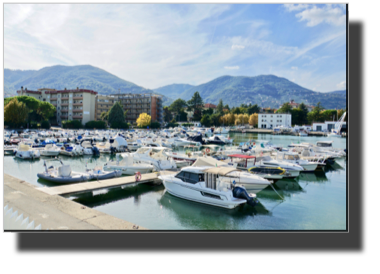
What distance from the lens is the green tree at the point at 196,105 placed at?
112 m

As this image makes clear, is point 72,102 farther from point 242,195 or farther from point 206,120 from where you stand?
point 242,195

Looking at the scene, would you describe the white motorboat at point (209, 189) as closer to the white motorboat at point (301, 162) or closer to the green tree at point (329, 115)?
the white motorboat at point (301, 162)

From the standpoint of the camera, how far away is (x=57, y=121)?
83250 millimetres

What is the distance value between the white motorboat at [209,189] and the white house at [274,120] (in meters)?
95.4

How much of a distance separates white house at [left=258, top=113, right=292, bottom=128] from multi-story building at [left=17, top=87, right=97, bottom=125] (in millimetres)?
68863

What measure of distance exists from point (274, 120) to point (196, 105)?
35023 mm

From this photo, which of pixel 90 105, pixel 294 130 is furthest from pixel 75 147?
pixel 294 130

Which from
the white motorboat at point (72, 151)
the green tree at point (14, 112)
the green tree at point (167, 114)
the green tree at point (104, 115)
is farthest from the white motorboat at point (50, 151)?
the green tree at point (167, 114)

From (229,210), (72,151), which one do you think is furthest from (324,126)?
(229,210)

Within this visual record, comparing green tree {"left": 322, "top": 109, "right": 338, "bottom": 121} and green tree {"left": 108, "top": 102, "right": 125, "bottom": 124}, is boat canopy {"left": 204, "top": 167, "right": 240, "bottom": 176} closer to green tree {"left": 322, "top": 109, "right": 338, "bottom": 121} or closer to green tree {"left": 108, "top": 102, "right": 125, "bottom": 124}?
green tree {"left": 108, "top": 102, "right": 125, "bottom": 124}

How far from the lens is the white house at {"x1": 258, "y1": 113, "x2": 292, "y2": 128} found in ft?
335

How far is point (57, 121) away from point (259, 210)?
86238 mm
